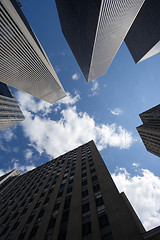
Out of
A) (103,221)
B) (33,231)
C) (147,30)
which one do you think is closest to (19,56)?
(33,231)

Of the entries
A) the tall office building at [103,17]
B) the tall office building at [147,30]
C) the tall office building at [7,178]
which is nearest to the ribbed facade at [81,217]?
the tall office building at [7,178]

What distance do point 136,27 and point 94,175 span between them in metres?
A: 156

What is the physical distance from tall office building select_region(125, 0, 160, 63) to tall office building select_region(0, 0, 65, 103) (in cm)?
9882

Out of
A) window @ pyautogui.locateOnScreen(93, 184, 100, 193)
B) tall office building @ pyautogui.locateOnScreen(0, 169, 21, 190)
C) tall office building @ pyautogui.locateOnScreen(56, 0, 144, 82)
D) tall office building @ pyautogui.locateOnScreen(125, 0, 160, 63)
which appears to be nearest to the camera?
window @ pyautogui.locateOnScreen(93, 184, 100, 193)

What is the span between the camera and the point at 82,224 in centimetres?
1580

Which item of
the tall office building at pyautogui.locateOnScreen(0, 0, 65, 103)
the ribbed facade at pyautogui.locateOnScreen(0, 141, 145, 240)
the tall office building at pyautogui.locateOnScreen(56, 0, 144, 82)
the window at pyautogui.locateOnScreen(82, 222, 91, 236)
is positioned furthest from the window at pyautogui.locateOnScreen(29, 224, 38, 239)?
the tall office building at pyautogui.locateOnScreen(56, 0, 144, 82)

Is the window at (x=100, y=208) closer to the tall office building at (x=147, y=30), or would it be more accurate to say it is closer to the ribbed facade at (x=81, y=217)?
the ribbed facade at (x=81, y=217)

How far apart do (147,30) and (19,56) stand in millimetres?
116353

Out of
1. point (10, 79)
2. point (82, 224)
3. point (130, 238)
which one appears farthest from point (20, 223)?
point (10, 79)

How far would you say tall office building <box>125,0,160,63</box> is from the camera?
94.4 metres

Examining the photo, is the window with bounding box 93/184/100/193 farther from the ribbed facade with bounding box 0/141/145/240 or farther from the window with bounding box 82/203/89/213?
the window with bounding box 82/203/89/213

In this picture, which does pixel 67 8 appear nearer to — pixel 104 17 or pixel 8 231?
pixel 104 17

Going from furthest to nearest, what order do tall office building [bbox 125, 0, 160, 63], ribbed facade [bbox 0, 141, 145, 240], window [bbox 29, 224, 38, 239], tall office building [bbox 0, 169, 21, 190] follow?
tall office building [bbox 0, 169, 21, 190], tall office building [bbox 125, 0, 160, 63], window [bbox 29, 224, 38, 239], ribbed facade [bbox 0, 141, 145, 240]

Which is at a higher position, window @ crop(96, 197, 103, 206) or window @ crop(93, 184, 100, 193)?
window @ crop(93, 184, 100, 193)
